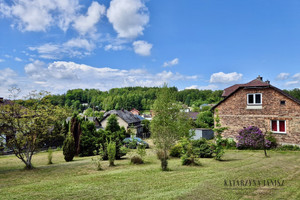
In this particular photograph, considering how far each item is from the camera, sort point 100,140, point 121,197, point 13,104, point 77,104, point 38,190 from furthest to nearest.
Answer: point 77,104, point 100,140, point 13,104, point 38,190, point 121,197

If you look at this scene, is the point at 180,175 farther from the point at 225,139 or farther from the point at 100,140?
the point at 225,139

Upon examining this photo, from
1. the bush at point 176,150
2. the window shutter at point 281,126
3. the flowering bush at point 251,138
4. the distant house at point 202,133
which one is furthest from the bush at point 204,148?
the distant house at point 202,133

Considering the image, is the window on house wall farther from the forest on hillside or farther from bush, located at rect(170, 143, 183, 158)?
the forest on hillside

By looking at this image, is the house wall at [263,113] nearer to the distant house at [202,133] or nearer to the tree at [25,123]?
the distant house at [202,133]

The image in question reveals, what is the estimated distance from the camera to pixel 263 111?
2036 centimetres

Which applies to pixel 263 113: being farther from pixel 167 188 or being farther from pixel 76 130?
pixel 76 130

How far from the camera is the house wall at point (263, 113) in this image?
1856cm

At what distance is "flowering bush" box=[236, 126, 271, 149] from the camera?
1936cm

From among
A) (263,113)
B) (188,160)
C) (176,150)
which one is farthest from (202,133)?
(188,160)

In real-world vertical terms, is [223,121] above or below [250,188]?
above

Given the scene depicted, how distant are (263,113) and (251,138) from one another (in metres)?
3.07

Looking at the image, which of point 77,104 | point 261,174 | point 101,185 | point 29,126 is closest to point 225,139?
point 261,174

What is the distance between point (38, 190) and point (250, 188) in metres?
8.36

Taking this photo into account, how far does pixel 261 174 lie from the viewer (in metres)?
8.83
